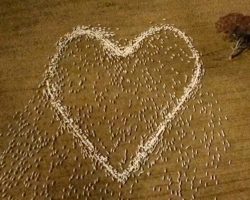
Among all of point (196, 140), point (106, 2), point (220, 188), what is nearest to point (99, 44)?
point (106, 2)

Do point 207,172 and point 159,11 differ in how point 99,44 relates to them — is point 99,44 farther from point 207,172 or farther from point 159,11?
point 207,172

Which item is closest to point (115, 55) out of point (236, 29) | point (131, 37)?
point (131, 37)

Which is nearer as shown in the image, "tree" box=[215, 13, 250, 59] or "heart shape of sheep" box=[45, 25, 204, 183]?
"heart shape of sheep" box=[45, 25, 204, 183]

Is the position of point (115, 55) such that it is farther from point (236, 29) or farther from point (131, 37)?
point (236, 29)

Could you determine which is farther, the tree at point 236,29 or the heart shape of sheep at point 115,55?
the tree at point 236,29
